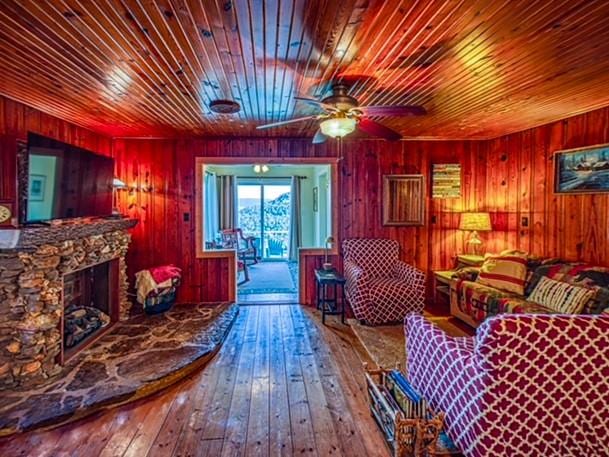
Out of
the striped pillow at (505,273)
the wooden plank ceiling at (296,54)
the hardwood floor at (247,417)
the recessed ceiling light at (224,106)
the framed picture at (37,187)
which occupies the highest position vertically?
the recessed ceiling light at (224,106)

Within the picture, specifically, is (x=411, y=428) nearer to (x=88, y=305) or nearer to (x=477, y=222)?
(x=477, y=222)

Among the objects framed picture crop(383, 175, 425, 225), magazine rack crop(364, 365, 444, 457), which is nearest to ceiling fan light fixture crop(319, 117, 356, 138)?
magazine rack crop(364, 365, 444, 457)

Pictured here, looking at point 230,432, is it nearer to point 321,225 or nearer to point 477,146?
point 477,146

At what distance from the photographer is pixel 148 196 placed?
511cm

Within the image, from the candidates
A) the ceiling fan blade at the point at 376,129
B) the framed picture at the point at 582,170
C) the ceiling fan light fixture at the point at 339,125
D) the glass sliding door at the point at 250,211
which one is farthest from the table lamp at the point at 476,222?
the glass sliding door at the point at 250,211

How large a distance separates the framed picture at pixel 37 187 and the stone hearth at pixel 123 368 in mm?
1493

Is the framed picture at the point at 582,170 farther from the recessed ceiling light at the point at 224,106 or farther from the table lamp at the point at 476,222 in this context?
the recessed ceiling light at the point at 224,106

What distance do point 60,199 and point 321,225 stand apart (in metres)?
5.09

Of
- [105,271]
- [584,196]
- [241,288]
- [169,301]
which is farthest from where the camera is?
[241,288]

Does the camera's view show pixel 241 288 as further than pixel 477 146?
Yes

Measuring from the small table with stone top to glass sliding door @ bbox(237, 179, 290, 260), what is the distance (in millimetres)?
4321

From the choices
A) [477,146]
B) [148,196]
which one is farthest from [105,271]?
[477,146]

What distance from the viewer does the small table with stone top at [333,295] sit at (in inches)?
178

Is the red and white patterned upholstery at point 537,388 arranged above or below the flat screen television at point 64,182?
below
